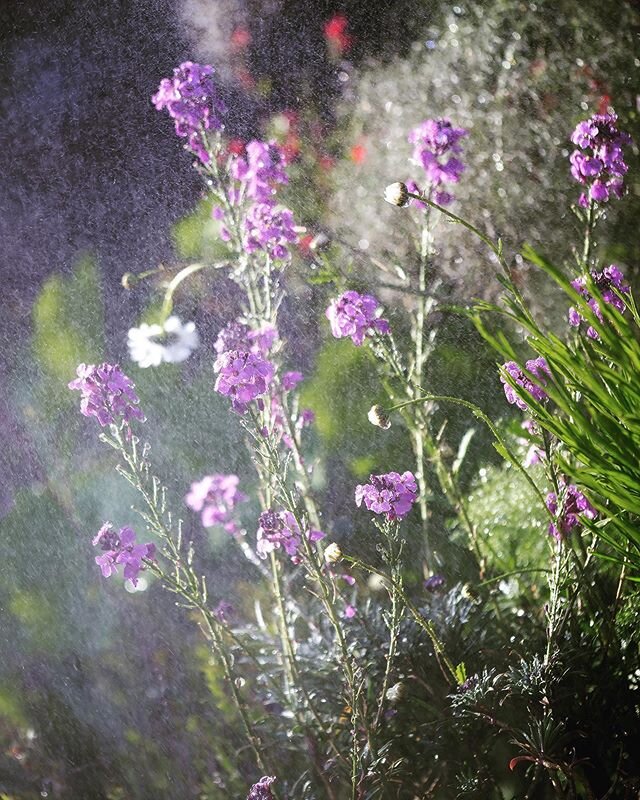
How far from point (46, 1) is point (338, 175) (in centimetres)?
76

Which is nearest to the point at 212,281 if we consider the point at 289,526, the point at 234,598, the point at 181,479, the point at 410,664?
the point at 181,479

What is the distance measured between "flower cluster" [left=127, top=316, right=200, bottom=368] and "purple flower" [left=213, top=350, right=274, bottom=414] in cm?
57

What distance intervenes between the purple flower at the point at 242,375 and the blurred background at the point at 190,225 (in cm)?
70

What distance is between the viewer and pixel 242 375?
112 cm

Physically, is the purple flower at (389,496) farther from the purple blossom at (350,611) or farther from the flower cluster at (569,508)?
the purple blossom at (350,611)

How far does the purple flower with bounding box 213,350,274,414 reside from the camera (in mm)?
1118

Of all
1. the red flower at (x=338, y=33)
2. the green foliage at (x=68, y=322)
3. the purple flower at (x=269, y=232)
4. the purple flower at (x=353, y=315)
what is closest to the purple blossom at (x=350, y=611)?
A: the purple flower at (x=353, y=315)

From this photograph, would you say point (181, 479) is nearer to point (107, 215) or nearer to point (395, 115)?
point (107, 215)

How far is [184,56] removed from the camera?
1836 millimetres

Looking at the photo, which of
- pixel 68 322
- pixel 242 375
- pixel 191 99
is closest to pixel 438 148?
pixel 191 99

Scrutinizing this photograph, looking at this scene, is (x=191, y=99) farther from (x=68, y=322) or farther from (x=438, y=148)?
(x=68, y=322)

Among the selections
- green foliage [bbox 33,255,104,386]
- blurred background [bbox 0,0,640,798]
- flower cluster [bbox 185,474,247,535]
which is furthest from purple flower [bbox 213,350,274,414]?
green foliage [bbox 33,255,104,386]

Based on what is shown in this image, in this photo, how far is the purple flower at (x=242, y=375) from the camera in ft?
3.67

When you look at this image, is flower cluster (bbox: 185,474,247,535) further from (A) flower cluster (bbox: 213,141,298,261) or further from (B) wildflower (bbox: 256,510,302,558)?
(A) flower cluster (bbox: 213,141,298,261)
